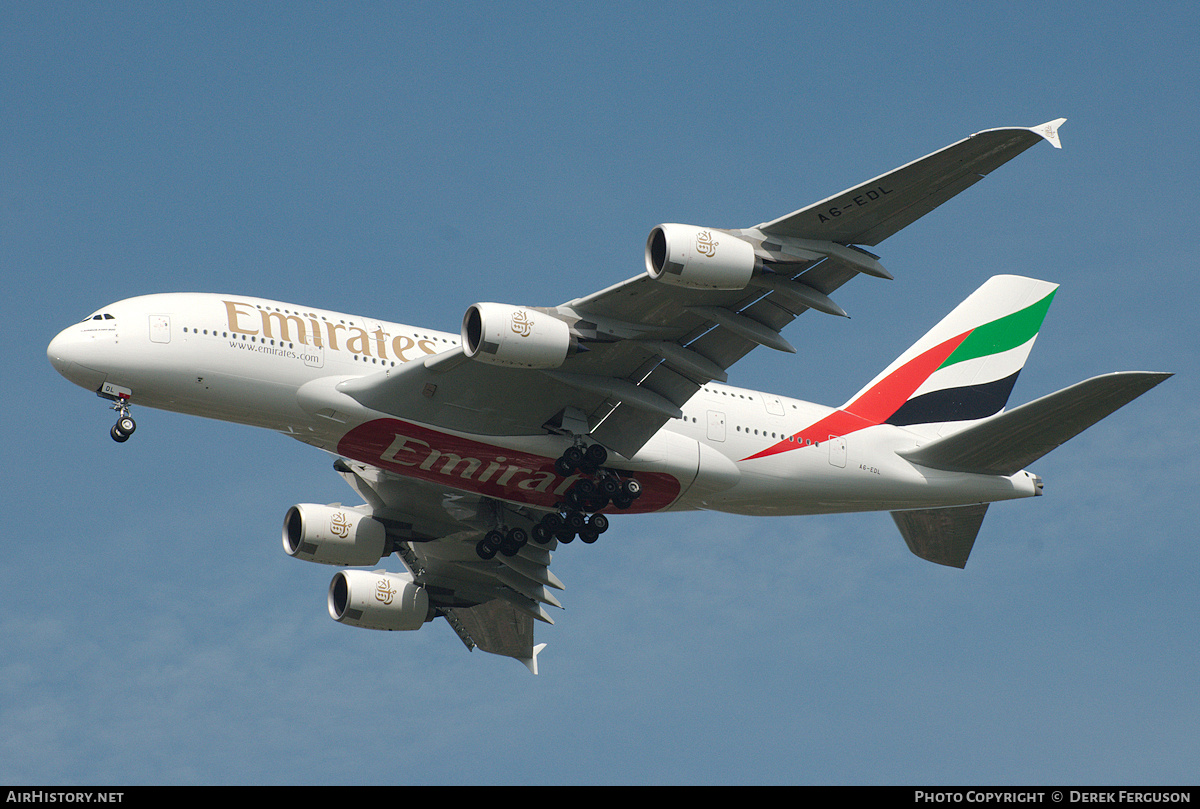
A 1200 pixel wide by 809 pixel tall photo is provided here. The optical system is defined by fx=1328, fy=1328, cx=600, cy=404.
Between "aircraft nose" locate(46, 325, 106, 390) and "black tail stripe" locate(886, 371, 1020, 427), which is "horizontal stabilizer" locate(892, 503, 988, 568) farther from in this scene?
"aircraft nose" locate(46, 325, 106, 390)

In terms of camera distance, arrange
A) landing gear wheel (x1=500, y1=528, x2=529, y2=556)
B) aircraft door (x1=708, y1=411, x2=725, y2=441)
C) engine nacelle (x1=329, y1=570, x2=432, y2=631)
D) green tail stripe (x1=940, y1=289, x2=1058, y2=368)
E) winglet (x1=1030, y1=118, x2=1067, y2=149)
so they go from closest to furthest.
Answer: winglet (x1=1030, y1=118, x2=1067, y2=149) < aircraft door (x1=708, y1=411, x2=725, y2=441) < landing gear wheel (x1=500, y1=528, x2=529, y2=556) < green tail stripe (x1=940, y1=289, x2=1058, y2=368) < engine nacelle (x1=329, y1=570, x2=432, y2=631)

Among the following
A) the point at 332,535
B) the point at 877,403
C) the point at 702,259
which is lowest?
the point at 332,535

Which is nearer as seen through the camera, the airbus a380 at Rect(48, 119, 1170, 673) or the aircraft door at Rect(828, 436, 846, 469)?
the airbus a380 at Rect(48, 119, 1170, 673)

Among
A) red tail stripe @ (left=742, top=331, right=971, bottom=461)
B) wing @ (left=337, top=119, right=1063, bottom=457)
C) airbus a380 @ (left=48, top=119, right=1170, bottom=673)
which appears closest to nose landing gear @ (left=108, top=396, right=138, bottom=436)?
airbus a380 @ (left=48, top=119, right=1170, bottom=673)

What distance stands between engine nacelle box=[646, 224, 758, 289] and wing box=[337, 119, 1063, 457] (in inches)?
11.0

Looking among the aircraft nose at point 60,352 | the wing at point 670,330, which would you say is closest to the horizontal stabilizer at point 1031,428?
the wing at point 670,330

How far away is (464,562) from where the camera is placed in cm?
3841

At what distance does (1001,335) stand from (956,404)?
259 cm

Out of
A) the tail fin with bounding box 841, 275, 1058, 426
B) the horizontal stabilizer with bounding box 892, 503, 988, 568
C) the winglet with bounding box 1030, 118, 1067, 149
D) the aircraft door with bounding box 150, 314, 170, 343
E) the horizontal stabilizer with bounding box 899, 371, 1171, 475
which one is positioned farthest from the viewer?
the tail fin with bounding box 841, 275, 1058, 426

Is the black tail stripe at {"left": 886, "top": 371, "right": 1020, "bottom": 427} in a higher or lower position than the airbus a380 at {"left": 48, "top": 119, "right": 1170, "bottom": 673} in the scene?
higher

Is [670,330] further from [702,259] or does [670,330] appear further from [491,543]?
[491,543]

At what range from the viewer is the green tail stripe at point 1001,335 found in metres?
37.2

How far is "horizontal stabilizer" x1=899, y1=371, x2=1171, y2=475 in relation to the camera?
28141mm

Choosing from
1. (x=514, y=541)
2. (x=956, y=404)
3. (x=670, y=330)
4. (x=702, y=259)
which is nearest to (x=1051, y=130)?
(x=702, y=259)
